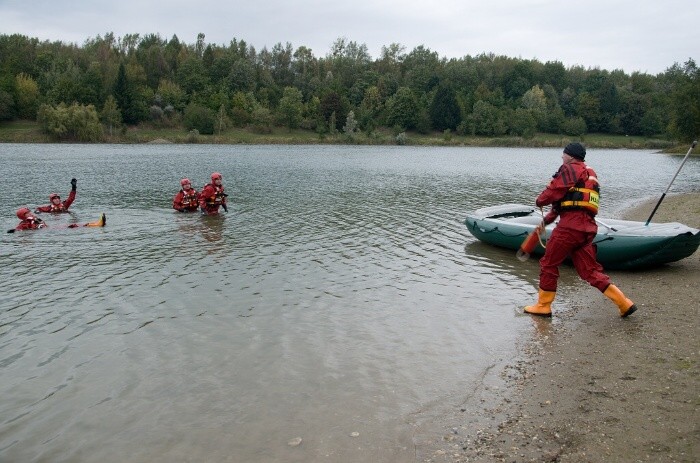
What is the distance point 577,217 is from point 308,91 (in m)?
143

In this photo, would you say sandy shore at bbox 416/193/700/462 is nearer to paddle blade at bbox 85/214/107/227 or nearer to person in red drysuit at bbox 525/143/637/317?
person in red drysuit at bbox 525/143/637/317

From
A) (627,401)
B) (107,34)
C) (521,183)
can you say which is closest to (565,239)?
(627,401)

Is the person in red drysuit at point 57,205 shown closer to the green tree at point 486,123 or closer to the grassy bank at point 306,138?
the grassy bank at point 306,138

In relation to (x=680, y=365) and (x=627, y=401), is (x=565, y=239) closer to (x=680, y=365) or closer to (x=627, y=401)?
(x=680, y=365)

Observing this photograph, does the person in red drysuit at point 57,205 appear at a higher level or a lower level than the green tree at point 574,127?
lower

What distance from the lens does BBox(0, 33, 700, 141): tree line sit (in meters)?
109

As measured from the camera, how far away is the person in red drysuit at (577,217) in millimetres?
9188

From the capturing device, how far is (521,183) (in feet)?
122

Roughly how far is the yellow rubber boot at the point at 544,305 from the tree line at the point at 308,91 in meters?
92.3

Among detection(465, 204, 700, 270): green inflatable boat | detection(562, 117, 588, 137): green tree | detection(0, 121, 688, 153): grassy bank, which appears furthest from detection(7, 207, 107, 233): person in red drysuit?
detection(562, 117, 588, 137): green tree

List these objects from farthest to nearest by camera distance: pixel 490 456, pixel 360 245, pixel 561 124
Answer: pixel 561 124 < pixel 360 245 < pixel 490 456

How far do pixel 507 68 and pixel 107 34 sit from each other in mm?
120776

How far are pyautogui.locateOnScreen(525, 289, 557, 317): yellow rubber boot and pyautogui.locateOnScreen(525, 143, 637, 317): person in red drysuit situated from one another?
0.56 m

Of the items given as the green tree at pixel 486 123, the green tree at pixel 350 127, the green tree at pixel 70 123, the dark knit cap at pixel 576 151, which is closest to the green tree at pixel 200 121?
the green tree at pixel 70 123
